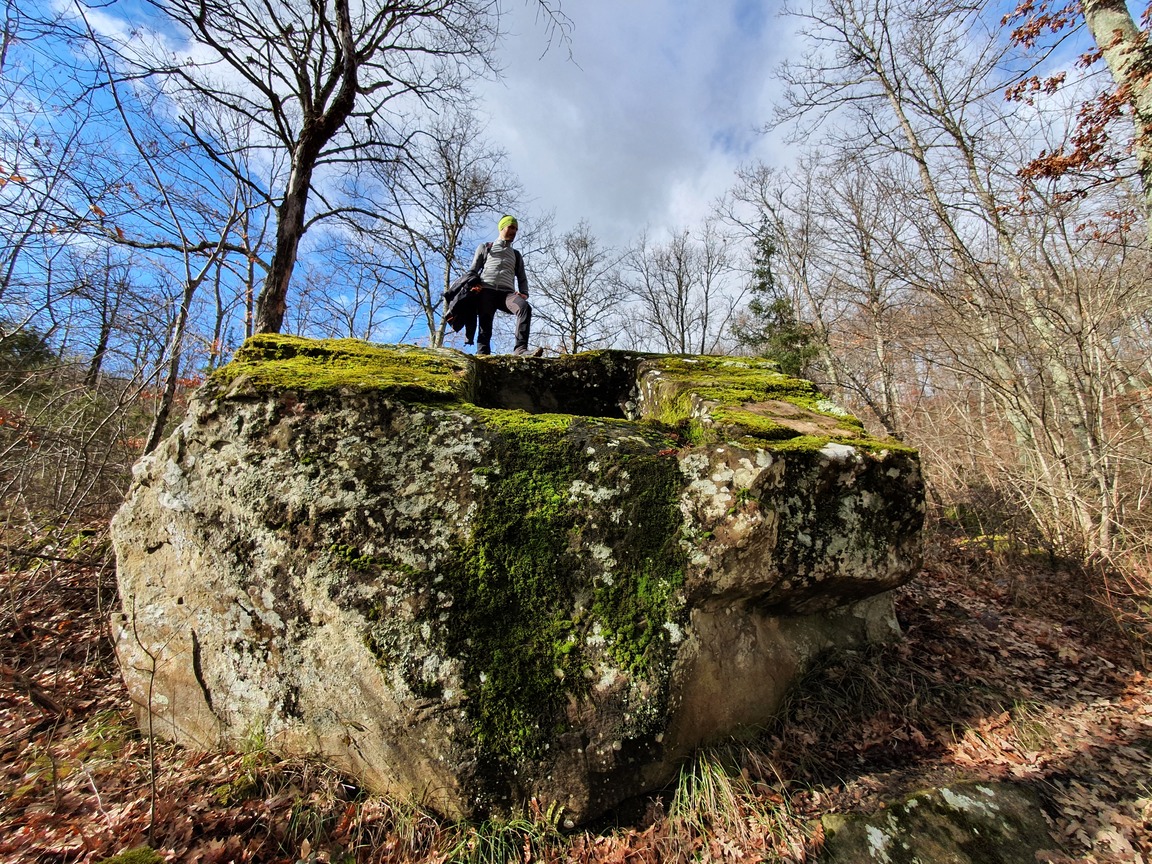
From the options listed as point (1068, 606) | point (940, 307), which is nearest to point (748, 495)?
point (1068, 606)

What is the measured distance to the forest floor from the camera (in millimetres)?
2000

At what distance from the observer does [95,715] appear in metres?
2.66

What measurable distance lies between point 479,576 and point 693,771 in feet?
4.80

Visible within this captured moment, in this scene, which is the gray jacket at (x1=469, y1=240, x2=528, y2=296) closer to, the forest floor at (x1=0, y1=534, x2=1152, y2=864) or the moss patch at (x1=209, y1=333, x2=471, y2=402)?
the moss patch at (x1=209, y1=333, x2=471, y2=402)

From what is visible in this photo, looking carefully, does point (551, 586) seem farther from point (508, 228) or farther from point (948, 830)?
point (508, 228)

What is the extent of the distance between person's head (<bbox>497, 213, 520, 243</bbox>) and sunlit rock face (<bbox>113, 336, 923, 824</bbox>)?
10.8 ft

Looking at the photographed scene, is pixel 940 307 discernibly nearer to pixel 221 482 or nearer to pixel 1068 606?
pixel 1068 606

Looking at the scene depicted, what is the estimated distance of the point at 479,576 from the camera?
2291mm

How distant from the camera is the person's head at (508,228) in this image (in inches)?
212

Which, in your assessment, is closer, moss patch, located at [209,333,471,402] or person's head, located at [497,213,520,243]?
moss patch, located at [209,333,471,402]

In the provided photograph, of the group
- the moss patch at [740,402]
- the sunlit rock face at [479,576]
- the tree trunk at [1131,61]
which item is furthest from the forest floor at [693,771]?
the tree trunk at [1131,61]

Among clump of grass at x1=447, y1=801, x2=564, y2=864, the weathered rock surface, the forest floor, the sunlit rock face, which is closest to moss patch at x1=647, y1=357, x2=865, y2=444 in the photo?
the sunlit rock face

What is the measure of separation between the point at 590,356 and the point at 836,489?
94.2 inches

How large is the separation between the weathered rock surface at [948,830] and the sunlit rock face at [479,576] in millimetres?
632
